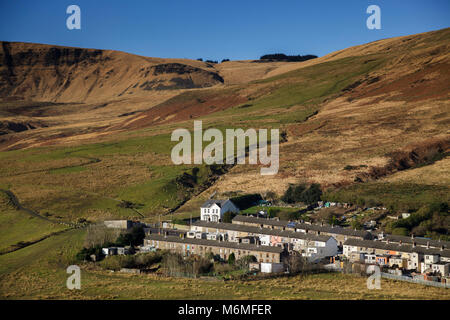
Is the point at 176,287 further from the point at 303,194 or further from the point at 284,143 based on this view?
→ the point at 284,143

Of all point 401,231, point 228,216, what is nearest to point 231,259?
point 228,216

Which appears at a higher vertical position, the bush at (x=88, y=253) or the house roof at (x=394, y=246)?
the house roof at (x=394, y=246)

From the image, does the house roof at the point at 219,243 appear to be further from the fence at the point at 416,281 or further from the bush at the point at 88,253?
the fence at the point at 416,281

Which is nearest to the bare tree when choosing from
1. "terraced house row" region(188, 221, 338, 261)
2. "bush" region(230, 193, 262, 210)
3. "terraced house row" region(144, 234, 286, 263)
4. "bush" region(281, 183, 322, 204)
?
"terraced house row" region(144, 234, 286, 263)

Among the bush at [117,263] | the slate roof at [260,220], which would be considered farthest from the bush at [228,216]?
the bush at [117,263]

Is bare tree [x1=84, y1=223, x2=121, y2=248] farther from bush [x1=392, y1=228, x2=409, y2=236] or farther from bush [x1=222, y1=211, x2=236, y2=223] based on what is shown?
bush [x1=392, y1=228, x2=409, y2=236]
